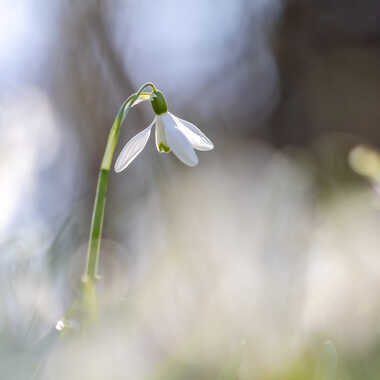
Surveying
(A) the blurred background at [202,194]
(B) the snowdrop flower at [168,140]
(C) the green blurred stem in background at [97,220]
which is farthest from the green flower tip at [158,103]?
(A) the blurred background at [202,194]

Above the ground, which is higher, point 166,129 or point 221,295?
point 166,129

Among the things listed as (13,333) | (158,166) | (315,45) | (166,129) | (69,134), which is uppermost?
(315,45)

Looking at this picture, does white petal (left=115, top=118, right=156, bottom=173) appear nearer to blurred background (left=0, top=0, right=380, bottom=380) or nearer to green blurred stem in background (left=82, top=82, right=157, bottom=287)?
green blurred stem in background (left=82, top=82, right=157, bottom=287)

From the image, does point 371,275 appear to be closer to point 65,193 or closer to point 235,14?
point 65,193

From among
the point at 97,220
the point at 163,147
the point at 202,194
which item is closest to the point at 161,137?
the point at 163,147

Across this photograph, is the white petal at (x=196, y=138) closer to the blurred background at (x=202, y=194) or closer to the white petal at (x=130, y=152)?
the white petal at (x=130, y=152)

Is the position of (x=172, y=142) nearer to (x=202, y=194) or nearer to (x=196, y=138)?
(x=196, y=138)

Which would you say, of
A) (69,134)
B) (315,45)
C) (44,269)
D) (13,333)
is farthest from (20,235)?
(315,45)
